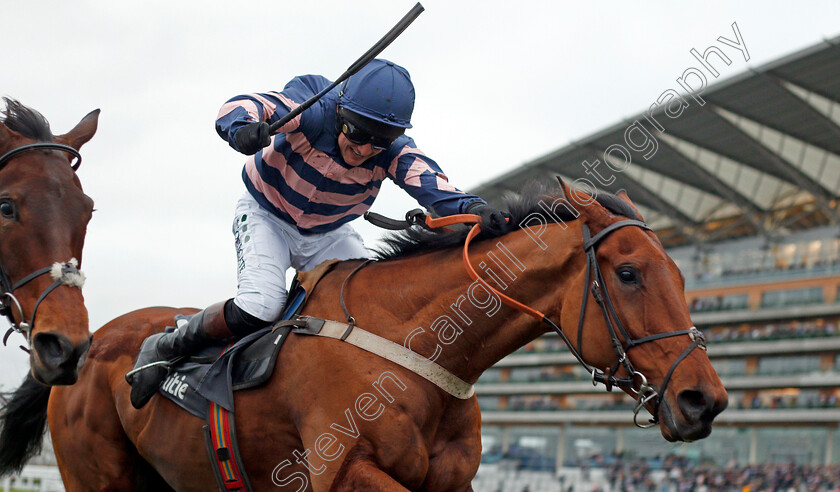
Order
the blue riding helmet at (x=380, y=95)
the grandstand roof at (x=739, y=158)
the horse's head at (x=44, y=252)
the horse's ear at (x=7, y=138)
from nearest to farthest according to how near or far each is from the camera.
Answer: the horse's head at (x=44, y=252) < the horse's ear at (x=7, y=138) < the blue riding helmet at (x=380, y=95) < the grandstand roof at (x=739, y=158)

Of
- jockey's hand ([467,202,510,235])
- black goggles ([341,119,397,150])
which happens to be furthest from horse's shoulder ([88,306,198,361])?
jockey's hand ([467,202,510,235])

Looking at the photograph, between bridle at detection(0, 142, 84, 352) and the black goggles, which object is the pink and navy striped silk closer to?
the black goggles

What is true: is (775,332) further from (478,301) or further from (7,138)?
(7,138)

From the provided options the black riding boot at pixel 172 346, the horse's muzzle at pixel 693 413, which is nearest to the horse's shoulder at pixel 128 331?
the black riding boot at pixel 172 346

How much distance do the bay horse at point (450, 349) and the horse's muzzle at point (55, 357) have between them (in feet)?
2.77

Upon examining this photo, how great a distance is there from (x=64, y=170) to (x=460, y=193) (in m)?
1.75

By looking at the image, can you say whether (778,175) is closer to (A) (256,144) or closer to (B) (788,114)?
(B) (788,114)

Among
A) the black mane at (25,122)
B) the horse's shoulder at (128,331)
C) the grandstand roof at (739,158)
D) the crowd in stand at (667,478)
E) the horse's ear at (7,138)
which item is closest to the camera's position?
the horse's ear at (7,138)

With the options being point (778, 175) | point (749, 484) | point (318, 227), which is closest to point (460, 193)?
point (318, 227)

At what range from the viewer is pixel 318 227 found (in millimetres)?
4113

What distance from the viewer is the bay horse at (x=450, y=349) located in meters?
3.03

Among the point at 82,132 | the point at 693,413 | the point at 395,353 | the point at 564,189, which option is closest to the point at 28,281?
the point at 82,132

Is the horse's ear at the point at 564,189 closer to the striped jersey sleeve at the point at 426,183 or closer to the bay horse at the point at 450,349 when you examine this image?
the bay horse at the point at 450,349

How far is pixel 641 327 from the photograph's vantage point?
3033 mm
